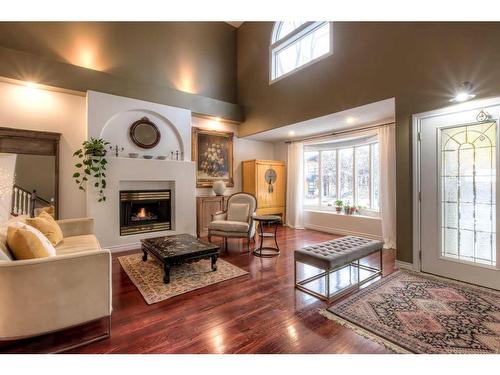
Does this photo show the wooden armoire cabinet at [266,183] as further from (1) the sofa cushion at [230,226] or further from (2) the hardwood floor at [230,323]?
(2) the hardwood floor at [230,323]

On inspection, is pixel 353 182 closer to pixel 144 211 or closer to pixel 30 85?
pixel 144 211

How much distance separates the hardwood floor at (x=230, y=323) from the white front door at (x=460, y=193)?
1.93 m

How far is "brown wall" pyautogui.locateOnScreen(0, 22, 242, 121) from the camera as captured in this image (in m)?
3.91

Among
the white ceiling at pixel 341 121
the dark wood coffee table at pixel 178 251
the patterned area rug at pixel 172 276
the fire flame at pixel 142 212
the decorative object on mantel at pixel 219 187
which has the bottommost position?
the patterned area rug at pixel 172 276

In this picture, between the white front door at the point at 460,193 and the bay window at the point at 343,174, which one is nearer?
the white front door at the point at 460,193

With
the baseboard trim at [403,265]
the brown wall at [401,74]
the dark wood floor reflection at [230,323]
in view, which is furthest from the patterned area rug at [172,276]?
the brown wall at [401,74]

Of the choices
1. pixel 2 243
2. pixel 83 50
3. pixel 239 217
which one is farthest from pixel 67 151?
pixel 239 217

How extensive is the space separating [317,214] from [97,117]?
5.20 meters

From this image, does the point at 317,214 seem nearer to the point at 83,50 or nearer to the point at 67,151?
the point at 67,151

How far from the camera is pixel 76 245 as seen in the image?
294 cm

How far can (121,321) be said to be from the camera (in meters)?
2.11

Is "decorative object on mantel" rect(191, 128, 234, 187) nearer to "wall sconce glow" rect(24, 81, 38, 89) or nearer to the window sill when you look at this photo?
the window sill

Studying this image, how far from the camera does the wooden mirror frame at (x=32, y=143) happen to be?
3760mm

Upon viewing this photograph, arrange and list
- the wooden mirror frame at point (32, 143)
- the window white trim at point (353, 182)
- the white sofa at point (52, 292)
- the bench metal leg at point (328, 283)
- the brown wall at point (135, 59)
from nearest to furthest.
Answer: the white sofa at point (52, 292)
the bench metal leg at point (328, 283)
the wooden mirror frame at point (32, 143)
the brown wall at point (135, 59)
the window white trim at point (353, 182)
